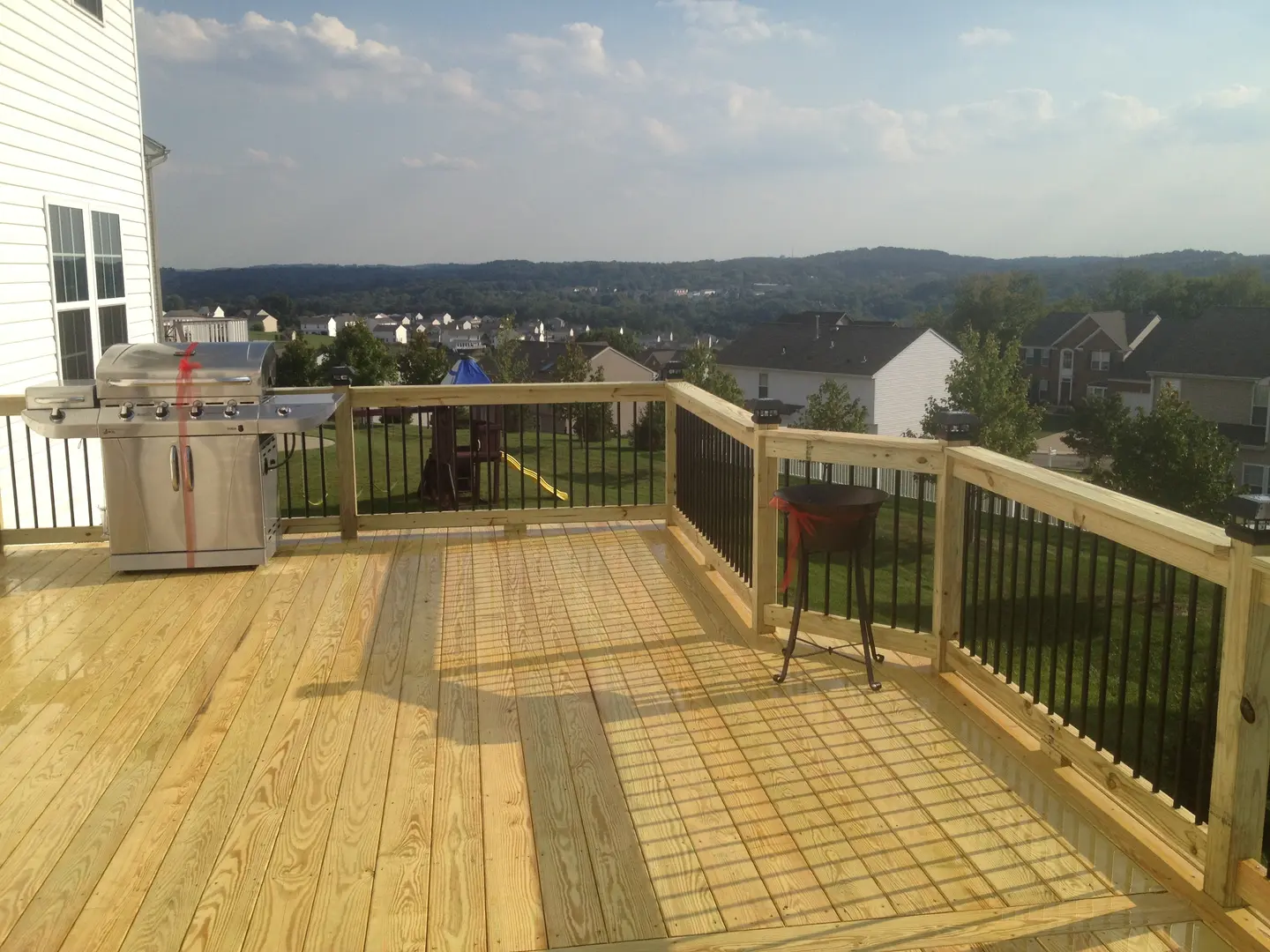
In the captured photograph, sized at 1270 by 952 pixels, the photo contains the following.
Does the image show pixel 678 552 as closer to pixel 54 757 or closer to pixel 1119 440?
pixel 54 757

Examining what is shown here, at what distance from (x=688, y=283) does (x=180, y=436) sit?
41.2 m

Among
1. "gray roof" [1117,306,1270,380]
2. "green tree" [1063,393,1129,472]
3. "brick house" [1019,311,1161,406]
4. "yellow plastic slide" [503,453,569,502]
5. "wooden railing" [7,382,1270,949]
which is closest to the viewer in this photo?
"wooden railing" [7,382,1270,949]

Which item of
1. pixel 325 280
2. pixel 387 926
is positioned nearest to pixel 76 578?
pixel 387 926

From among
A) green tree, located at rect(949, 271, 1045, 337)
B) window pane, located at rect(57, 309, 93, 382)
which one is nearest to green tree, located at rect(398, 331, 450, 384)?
window pane, located at rect(57, 309, 93, 382)

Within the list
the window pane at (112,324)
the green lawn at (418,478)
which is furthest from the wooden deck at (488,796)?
the window pane at (112,324)

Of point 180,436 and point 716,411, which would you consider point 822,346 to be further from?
point 180,436

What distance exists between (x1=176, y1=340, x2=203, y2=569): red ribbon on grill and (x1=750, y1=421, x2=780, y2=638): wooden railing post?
2946 mm

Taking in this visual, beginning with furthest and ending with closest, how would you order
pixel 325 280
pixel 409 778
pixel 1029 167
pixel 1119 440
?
1. pixel 1029 167
2. pixel 325 280
3. pixel 1119 440
4. pixel 409 778

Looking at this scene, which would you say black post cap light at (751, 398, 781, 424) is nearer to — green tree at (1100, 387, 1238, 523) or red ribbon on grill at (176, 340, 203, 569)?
red ribbon on grill at (176, 340, 203, 569)

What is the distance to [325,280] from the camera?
28547 millimetres

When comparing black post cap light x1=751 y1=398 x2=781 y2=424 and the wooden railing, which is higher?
black post cap light x1=751 y1=398 x2=781 y2=424

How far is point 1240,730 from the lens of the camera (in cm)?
238

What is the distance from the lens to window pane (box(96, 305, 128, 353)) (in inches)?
365

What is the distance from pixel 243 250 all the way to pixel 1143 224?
34726 mm
